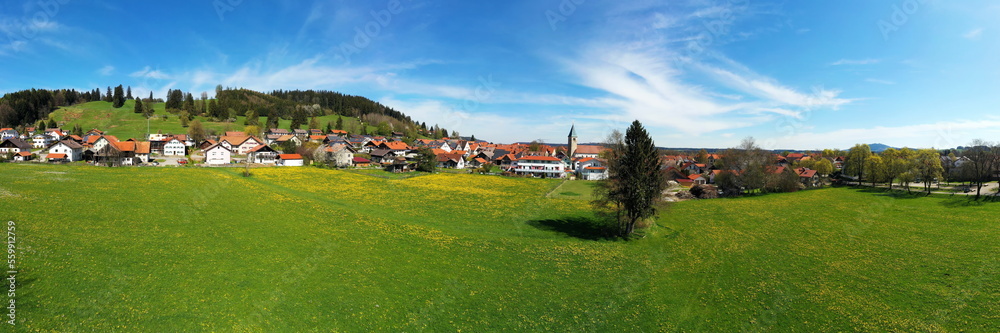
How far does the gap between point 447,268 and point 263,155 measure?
87191 millimetres

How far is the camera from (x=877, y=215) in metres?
44.2

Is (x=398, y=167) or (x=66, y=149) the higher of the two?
(x=66, y=149)

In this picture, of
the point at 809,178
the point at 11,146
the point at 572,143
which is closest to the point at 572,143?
the point at 572,143

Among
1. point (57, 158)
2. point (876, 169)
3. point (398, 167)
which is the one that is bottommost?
point (398, 167)

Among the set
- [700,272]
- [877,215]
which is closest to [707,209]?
[877,215]

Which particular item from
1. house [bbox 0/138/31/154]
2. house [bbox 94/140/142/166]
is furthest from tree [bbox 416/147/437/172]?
house [bbox 0/138/31/154]

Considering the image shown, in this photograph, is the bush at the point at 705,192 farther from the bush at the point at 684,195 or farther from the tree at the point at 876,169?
the tree at the point at 876,169

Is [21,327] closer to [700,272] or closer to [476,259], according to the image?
[476,259]

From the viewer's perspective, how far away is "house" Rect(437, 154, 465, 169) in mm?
101625

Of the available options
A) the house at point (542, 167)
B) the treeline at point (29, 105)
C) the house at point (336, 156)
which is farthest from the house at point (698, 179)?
the treeline at point (29, 105)

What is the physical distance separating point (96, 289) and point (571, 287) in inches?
906

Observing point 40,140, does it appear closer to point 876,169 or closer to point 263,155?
point 263,155

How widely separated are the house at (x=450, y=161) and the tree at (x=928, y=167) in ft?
305

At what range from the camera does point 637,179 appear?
114 feet
